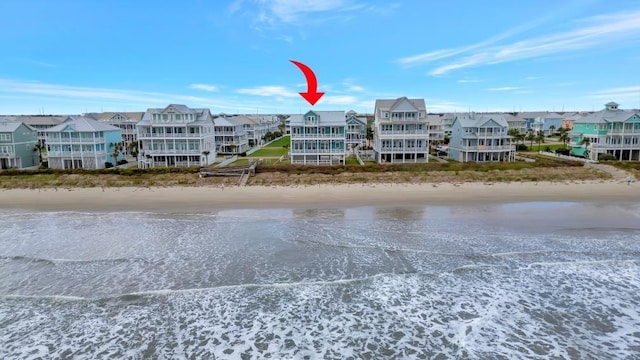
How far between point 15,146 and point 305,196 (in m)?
38.4

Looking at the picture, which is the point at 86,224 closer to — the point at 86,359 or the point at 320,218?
the point at 320,218

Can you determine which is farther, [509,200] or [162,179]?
[162,179]

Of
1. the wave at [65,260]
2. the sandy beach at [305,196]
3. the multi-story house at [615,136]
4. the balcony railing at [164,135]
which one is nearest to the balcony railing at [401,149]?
the sandy beach at [305,196]

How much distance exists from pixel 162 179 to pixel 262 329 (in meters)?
28.7

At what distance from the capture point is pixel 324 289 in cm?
1479

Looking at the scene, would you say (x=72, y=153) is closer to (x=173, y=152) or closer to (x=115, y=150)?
(x=115, y=150)

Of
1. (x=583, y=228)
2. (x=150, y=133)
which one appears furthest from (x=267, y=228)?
(x=150, y=133)

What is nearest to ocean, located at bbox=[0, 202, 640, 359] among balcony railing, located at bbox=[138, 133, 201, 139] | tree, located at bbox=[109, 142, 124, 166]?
balcony railing, located at bbox=[138, 133, 201, 139]

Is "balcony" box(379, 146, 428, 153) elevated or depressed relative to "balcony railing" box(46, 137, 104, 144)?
depressed

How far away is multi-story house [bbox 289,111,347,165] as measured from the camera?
1882 inches

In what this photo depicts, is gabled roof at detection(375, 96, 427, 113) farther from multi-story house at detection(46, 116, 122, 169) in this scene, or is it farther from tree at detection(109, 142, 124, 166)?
multi-story house at detection(46, 116, 122, 169)

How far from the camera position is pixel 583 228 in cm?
2203

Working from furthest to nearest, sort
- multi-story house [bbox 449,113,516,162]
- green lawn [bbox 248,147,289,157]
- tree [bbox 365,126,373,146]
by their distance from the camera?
tree [bbox 365,126,373,146] < green lawn [bbox 248,147,289,157] < multi-story house [bbox 449,113,516,162]

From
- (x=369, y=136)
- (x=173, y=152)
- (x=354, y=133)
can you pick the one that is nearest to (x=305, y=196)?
(x=173, y=152)
